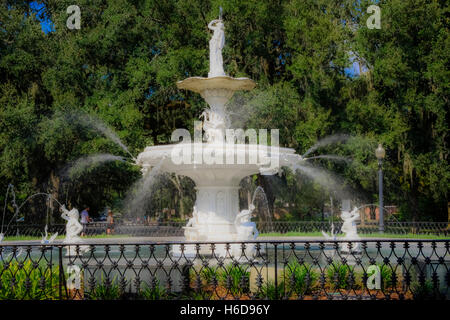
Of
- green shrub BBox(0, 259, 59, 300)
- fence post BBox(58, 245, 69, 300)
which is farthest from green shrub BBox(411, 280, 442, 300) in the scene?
green shrub BBox(0, 259, 59, 300)

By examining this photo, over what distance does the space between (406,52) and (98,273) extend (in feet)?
65.5

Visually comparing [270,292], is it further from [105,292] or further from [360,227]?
[360,227]

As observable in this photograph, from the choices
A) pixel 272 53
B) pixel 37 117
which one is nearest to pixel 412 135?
pixel 272 53

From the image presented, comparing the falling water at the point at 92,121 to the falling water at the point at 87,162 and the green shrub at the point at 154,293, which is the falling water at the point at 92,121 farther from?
the green shrub at the point at 154,293

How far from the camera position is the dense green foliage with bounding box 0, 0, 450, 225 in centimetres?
2405

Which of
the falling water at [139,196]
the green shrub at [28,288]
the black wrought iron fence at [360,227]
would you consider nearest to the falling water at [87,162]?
the falling water at [139,196]

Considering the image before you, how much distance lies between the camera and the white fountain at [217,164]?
11.4 m

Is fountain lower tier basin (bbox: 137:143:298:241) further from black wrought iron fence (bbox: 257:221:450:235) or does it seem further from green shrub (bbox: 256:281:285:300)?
black wrought iron fence (bbox: 257:221:450:235)

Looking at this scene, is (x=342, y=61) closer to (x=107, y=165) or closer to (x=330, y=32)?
(x=330, y=32)

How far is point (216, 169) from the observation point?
11828mm

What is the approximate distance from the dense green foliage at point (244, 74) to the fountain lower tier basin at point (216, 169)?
11381mm

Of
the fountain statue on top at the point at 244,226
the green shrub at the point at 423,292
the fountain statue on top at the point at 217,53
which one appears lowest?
the green shrub at the point at 423,292

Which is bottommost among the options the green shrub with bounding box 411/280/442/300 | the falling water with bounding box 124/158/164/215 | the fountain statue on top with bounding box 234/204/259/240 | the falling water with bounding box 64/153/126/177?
the green shrub with bounding box 411/280/442/300

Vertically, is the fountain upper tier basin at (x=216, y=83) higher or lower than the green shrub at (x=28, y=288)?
higher
